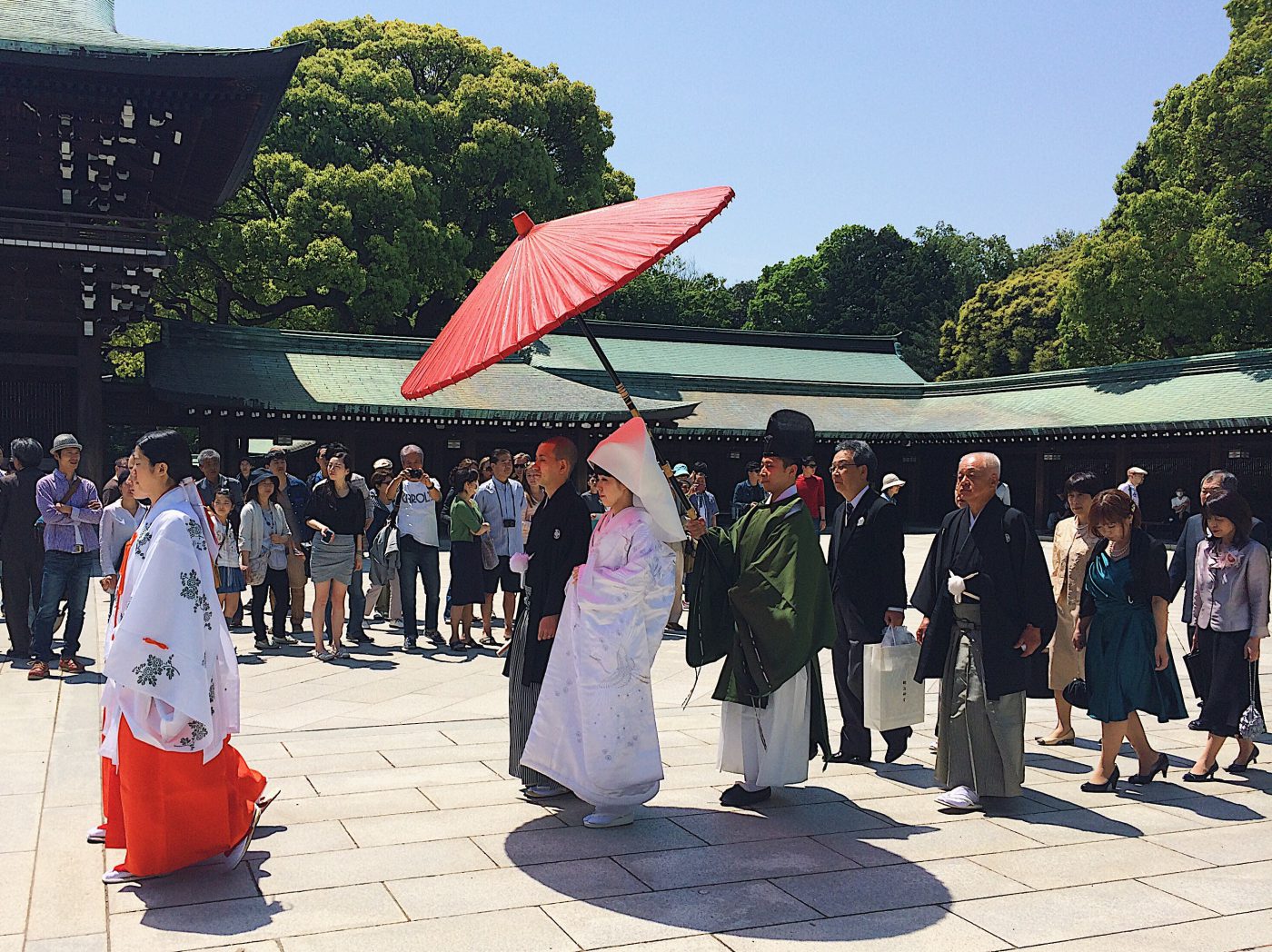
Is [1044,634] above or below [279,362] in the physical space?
below

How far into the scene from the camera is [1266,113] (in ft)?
84.8

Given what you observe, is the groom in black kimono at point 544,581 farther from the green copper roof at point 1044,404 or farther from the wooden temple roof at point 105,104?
the green copper roof at point 1044,404

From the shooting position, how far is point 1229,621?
5543mm

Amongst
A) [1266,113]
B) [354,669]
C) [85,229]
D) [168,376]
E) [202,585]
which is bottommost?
[354,669]

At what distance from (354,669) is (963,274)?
5688 cm

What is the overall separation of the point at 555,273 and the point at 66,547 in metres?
5.61

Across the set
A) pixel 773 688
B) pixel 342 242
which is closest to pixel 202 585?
pixel 773 688

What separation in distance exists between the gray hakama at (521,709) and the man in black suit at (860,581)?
162cm

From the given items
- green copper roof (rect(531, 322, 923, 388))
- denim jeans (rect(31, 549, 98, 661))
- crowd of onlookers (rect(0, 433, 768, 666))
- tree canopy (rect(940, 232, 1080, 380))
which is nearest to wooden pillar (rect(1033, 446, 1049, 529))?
green copper roof (rect(531, 322, 923, 388))

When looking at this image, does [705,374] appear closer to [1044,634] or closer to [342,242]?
[342,242]

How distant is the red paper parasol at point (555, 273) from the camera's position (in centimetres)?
393

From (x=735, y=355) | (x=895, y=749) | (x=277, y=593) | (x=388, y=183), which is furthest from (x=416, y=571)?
(x=735, y=355)

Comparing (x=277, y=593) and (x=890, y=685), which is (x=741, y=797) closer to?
(x=890, y=685)

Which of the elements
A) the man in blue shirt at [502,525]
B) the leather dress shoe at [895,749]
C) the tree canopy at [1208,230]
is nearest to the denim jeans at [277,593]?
the man in blue shirt at [502,525]
